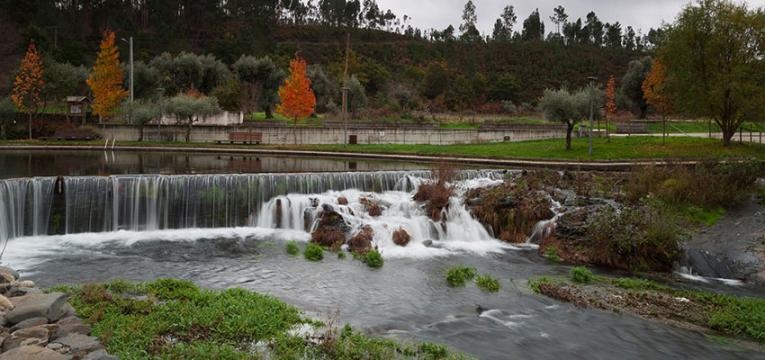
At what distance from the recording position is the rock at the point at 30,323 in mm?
10367

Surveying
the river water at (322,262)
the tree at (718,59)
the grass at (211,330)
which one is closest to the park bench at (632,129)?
the tree at (718,59)

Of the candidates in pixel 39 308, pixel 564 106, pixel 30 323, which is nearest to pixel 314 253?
pixel 39 308

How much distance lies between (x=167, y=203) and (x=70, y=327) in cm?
1399

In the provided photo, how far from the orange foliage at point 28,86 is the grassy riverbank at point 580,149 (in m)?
8.08

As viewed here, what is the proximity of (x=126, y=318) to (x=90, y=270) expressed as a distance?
21.1ft

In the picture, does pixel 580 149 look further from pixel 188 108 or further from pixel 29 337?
pixel 29 337

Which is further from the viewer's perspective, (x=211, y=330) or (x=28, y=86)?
(x=28, y=86)

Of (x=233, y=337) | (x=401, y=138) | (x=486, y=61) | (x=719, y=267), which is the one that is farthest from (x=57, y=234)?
(x=486, y=61)

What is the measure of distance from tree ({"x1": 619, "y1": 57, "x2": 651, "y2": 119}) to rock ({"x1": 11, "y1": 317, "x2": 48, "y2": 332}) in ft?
223

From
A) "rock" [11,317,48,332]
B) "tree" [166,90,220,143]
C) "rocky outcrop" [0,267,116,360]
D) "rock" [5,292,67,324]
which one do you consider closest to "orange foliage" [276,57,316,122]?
"tree" [166,90,220,143]

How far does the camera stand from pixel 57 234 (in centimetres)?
2192

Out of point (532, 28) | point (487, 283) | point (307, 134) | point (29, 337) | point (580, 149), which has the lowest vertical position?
point (487, 283)

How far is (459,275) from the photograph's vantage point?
1688cm

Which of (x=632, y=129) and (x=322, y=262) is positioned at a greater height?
(x=632, y=129)
